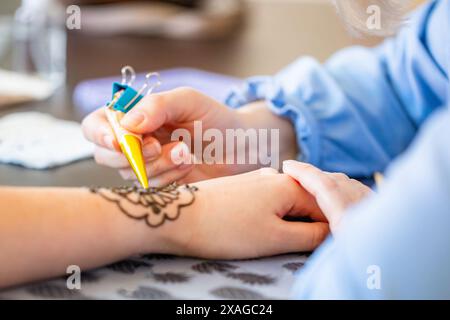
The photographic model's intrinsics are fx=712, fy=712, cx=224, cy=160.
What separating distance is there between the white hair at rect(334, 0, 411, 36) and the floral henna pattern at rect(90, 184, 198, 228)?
27cm

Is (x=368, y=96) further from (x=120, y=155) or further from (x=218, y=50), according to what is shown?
(x=218, y=50)

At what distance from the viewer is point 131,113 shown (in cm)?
65

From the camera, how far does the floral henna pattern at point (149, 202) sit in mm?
509

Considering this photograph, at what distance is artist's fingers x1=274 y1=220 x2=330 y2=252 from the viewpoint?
54 centimetres

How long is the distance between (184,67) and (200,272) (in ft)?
2.46

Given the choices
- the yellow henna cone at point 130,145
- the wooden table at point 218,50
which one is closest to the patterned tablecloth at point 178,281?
the yellow henna cone at point 130,145

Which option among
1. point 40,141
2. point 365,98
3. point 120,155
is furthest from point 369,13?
point 40,141

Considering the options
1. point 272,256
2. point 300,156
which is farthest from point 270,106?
point 272,256

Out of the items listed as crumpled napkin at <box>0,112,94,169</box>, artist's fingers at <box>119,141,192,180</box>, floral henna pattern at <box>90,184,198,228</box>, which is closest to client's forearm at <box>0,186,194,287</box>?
floral henna pattern at <box>90,184,198,228</box>

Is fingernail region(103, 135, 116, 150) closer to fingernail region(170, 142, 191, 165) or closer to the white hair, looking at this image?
fingernail region(170, 142, 191, 165)

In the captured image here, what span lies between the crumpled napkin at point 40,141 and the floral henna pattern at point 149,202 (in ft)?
0.79

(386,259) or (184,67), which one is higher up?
(184,67)
